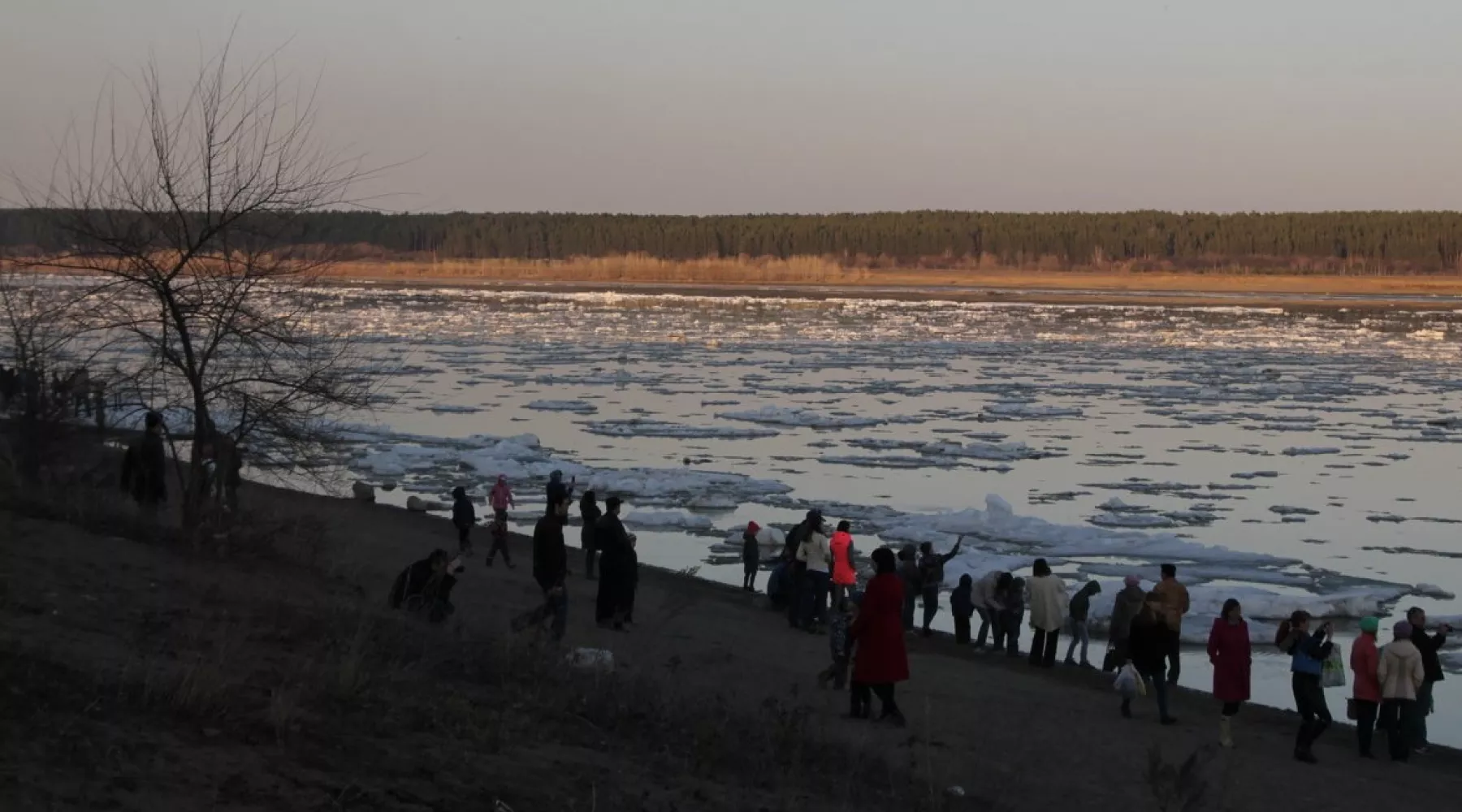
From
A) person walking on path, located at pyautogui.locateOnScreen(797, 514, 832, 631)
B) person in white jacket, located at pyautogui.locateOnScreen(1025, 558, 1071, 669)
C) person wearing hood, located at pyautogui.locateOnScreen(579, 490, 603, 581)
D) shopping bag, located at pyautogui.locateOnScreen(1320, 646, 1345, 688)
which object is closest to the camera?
shopping bag, located at pyautogui.locateOnScreen(1320, 646, 1345, 688)

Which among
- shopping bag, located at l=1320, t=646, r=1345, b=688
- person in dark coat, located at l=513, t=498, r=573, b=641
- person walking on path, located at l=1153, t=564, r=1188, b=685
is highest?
person in dark coat, located at l=513, t=498, r=573, b=641

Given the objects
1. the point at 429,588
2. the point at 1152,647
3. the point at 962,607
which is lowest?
the point at 962,607

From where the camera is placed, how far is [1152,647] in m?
12.5

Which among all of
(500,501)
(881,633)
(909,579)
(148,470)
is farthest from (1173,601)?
(148,470)

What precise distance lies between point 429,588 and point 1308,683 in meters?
6.73

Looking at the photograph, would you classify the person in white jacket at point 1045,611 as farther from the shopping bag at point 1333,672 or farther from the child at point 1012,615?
the shopping bag at point 1333,672

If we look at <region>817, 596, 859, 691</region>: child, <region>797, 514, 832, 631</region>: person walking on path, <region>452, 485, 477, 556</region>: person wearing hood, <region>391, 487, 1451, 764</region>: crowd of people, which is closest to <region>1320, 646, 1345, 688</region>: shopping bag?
<region>391, 487, 1451, 764</region>: crowd of people

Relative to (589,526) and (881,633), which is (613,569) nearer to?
(589,526)

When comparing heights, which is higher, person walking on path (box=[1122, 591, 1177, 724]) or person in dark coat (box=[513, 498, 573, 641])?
person in dark coat (box=[513, 498, 573, 641])

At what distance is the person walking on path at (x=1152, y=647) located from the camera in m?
12.5

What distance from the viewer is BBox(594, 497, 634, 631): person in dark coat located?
13.7 metres

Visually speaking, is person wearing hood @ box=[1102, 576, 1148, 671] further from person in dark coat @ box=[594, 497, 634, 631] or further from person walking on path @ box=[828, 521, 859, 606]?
person in dark coat @ box=[594, 497, 634, 631]

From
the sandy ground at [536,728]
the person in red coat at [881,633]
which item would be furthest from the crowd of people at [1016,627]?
the sandy ground at [536,728]

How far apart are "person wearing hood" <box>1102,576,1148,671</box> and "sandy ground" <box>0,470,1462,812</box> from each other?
0.38 meters
